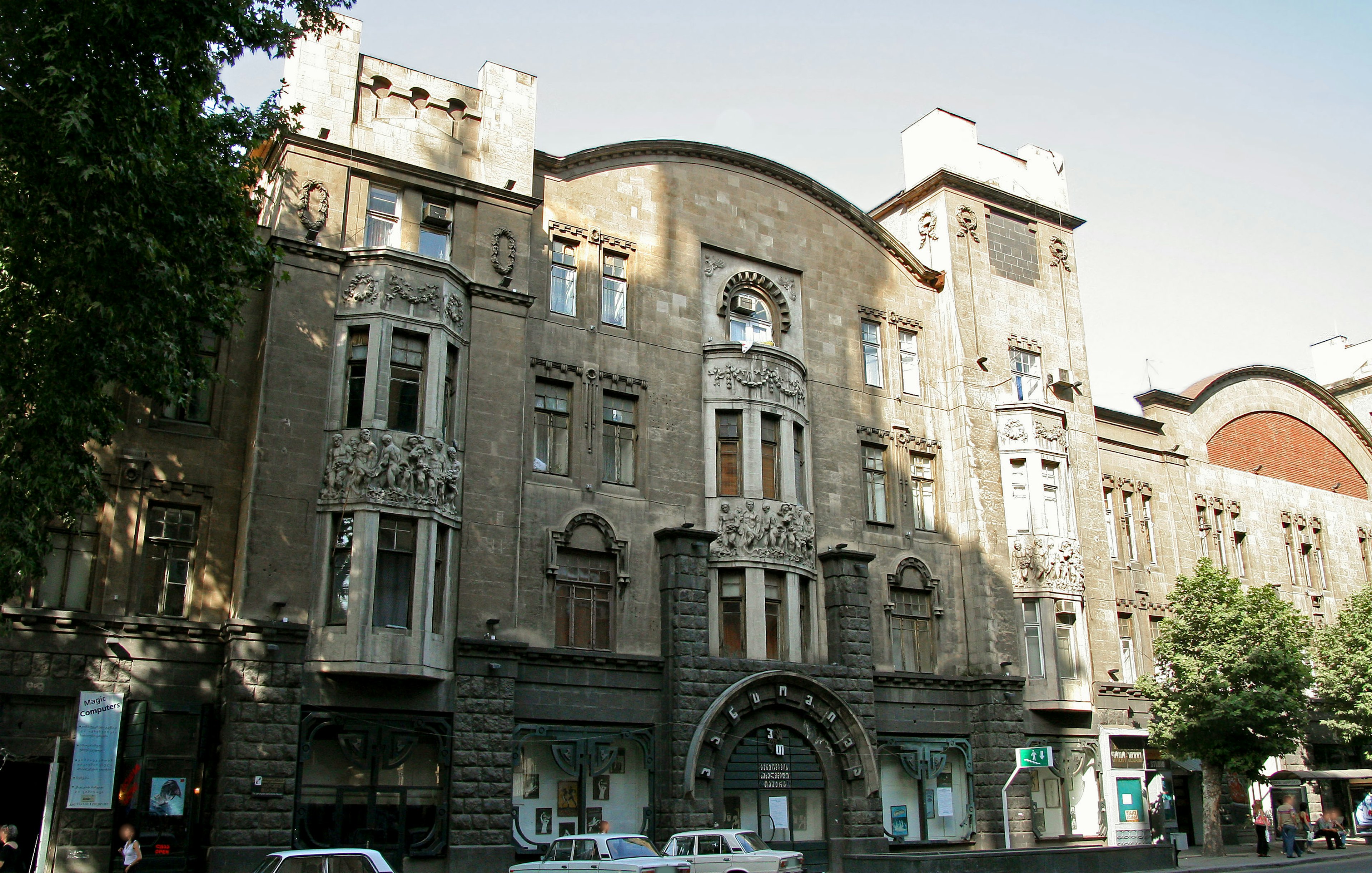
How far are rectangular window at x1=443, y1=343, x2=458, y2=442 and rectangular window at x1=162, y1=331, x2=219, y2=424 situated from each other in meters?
4.86

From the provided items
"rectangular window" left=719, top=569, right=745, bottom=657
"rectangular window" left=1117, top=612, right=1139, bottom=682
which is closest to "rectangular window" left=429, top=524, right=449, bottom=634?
"rectangular window" left=719, top=569, right=745, bottom=657

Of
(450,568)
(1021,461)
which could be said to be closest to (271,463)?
(450,568)

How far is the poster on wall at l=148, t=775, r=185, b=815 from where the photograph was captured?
2167cm

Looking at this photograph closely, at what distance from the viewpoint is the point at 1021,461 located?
3519 centimetres

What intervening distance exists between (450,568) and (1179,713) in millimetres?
22150

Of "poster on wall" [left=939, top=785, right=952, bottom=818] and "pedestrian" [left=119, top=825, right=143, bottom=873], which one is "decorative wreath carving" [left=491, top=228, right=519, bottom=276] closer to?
"pedestrian" [left=119, top=825, right=143, bottom=873]

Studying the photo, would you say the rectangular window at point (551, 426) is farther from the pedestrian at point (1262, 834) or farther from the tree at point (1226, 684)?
the pedestrian at point (1262, 834)

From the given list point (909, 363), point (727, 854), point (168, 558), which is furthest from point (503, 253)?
point (727, 854)

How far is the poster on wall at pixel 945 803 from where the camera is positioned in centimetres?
3153

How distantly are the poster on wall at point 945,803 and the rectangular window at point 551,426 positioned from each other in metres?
14.1

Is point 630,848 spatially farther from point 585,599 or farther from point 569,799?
point 585,599

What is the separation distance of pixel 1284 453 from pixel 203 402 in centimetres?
4161

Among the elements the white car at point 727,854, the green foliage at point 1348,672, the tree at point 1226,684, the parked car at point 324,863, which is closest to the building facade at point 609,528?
the tree at point 1226,684

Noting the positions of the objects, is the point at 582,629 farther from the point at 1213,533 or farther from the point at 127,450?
the point at 1213,533
